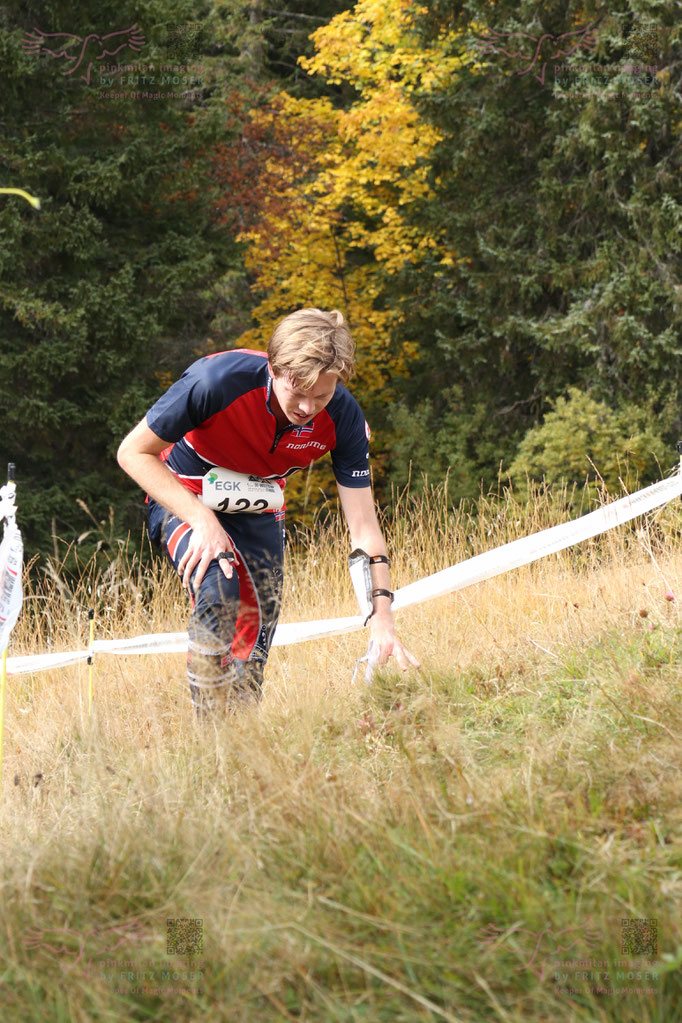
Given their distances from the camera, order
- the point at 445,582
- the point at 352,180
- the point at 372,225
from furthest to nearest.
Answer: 1. the point at 372,225
2. the point at 352,180
3. the point at 445,582

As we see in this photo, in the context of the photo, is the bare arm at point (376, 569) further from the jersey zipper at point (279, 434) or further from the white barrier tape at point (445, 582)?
the white barrier tape at point (445, 582)

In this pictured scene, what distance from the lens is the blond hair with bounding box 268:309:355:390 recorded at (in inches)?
119

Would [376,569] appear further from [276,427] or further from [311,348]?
[311,348]

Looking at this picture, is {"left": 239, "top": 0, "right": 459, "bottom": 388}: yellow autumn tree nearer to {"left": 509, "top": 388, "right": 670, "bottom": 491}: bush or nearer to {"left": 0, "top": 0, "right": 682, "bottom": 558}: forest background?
{"left": 0, "top": 0, "right": 682, "bottom": 558}: forest background

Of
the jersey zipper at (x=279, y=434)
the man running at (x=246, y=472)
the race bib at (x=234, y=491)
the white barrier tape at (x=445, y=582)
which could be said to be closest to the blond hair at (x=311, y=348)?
the man running at (x=246, y=472)

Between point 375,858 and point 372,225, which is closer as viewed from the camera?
point 375,858

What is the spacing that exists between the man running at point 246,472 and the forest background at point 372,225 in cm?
958

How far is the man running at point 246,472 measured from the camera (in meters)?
3.05

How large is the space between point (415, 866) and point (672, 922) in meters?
0.49

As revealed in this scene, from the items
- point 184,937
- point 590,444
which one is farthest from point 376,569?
point 590,444

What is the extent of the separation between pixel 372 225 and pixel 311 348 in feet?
50.6

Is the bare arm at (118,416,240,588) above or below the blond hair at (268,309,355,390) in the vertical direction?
below

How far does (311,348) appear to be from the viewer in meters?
3.03

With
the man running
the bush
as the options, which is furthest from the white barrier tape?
the bush
